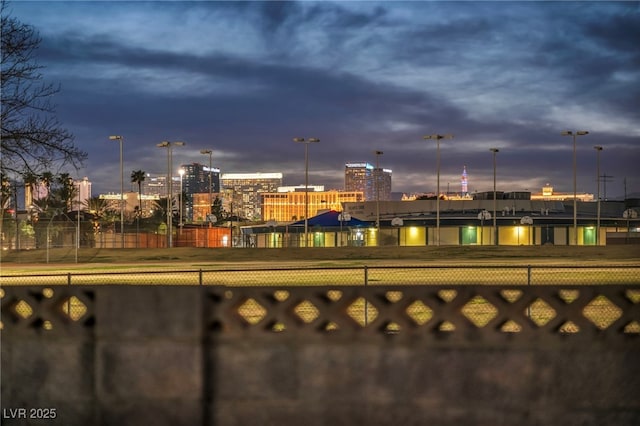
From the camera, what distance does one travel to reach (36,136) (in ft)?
73.9

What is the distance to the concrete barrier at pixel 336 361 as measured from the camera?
362 inches

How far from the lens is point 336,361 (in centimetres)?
930

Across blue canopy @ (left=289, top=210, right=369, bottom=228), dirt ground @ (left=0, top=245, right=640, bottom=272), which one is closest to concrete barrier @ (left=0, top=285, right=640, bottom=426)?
dirt ground @ (left=0, top=245, right=640, bottom=272)

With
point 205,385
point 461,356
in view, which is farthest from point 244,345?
point 461,356

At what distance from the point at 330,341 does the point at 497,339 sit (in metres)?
1.92

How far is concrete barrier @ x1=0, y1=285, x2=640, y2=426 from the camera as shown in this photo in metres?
9.19

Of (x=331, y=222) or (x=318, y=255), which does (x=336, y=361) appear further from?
(x=331, y=222)

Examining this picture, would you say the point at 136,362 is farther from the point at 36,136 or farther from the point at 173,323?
the point at 36,136

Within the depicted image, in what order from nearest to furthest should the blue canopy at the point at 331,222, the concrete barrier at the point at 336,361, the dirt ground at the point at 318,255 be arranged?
the concrete barrier at the point at 336,361 → the dirt ground at the point at 318,255 → the blue canopy at the point at 331,222

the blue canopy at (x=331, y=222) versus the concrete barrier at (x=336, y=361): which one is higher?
the blue canopy at (x=331, y=222)

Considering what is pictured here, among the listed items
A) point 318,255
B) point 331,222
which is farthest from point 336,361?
point 331,222

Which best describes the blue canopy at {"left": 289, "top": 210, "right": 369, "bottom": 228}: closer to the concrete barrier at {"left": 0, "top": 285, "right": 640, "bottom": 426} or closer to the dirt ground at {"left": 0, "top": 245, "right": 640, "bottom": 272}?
the dirt ground at {"left": 0, "top": 245, "right": 640, "bottom": 272}

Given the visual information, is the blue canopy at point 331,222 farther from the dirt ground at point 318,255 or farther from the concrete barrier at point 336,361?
the concrete barrier at point 336,361

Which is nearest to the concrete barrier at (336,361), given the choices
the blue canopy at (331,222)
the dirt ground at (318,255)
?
the dirt ground at (318,255)
